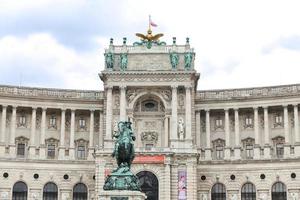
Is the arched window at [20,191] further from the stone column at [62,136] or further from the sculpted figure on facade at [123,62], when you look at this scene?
the sculpted figure on facade at [123,62]

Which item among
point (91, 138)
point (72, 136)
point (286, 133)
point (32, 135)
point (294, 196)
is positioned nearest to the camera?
point (294, 196)

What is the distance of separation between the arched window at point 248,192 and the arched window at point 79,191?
754 inches

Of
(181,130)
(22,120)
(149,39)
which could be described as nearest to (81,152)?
(22,120)

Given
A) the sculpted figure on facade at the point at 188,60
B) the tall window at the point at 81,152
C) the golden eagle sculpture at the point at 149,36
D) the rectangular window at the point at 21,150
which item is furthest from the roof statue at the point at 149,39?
the rectangular window at the point at 21,150

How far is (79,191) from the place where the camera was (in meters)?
78.9

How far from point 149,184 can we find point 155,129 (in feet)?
26.1

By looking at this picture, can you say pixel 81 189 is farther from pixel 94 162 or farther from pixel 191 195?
pixel 191 195

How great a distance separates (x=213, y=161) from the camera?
258ft

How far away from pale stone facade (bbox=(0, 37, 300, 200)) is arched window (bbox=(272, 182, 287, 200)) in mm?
529

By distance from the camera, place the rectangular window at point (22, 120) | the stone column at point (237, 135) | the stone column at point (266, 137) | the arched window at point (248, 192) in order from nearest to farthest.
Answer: the arched window at point (248, 192)
the stone column at point (266, 137)
the stone column at point (237, 135)
the rectangular window at point (22, 120)

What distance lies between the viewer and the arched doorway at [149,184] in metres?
73.6

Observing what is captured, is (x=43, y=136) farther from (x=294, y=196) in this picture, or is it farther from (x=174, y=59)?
(x=294, y=196)

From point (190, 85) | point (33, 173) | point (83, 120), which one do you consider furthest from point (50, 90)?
point (190, 85)

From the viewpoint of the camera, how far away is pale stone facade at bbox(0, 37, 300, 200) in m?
76.3
